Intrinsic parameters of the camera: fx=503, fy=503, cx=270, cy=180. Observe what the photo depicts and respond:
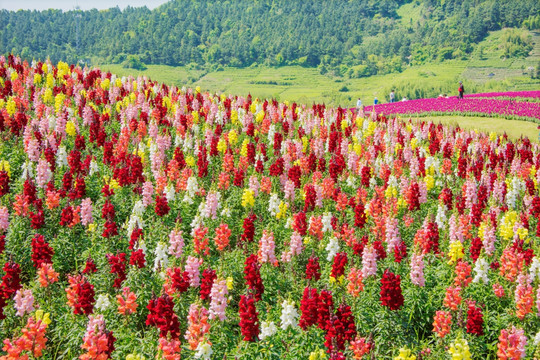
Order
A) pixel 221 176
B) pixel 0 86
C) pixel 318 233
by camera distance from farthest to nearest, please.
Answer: pixel 0 86 < pixel 221 176 < pixel 318 233

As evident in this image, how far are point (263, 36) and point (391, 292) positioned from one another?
12632cm

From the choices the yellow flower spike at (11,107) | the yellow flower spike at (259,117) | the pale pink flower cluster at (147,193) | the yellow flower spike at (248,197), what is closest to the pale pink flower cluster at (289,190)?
the yellow flower spike at (248,197)

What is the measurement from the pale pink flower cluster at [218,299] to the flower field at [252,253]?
27 millimetres

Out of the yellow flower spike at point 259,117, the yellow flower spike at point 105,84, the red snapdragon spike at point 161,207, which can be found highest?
the yellow flower spike at point 105,84

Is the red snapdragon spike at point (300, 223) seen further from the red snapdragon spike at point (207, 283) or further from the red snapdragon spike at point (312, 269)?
Answer: the red snapdragon spike at point (207, 283)

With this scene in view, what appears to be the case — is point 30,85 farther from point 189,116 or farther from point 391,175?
point 391,175

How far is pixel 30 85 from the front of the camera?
18.3 metres

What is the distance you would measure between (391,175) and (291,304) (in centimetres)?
632

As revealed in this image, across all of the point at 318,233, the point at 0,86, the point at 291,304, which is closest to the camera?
the point at 291,304

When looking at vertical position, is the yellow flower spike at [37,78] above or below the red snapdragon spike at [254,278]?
above

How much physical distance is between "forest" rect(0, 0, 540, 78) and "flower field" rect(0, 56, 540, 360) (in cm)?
8923

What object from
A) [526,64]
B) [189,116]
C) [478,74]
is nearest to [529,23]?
[526,64]

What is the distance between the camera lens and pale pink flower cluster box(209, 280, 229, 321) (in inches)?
265

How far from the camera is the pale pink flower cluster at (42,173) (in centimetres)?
1028
